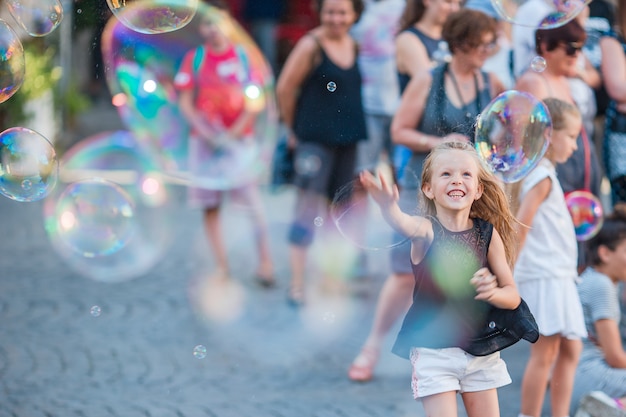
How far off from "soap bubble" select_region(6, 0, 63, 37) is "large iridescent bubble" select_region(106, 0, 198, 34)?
0.29 metres

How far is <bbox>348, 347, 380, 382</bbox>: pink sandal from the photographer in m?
4.51

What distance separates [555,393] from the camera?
3.91 m

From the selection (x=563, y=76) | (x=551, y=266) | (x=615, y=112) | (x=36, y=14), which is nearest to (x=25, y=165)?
(x=36, y=14)

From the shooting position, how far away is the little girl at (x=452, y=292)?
300 centimetres

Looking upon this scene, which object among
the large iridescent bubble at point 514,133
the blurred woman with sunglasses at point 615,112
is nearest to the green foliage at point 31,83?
the blurred woman with sunglasses at point 615,112

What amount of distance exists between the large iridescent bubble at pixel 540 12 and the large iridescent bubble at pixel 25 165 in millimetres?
1962

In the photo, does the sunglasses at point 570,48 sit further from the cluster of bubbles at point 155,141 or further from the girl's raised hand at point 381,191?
the girl's raised hand at point 381,191

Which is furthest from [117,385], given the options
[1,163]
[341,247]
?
[341,247]

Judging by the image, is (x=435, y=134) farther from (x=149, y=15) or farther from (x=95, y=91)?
(x=95, y=91)

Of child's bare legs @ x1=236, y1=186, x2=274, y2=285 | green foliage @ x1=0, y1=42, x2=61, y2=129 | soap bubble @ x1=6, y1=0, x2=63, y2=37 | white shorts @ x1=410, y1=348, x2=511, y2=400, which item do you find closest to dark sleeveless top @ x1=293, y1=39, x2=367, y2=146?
child's bare legs @ x1=236, y1=186, x2=274, y2=285

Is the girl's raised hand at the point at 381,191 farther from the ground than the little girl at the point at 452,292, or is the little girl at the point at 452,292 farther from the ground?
the girl's raised hand at the point at 381,191

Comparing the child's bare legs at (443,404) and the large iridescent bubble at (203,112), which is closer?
the child's bare legs at (443,404)

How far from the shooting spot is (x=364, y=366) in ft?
14.9

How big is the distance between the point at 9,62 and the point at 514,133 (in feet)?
6.70
